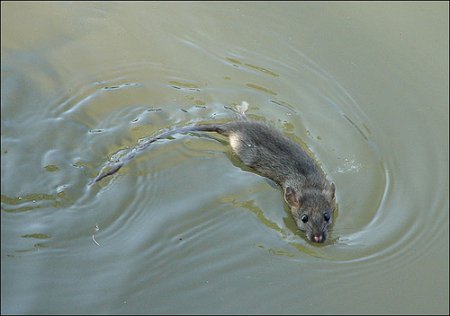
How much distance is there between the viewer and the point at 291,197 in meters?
6.22

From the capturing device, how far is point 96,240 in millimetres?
5719

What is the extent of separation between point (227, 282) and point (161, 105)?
2.27 m

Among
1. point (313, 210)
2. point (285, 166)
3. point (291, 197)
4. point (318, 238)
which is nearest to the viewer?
point (318, 238)

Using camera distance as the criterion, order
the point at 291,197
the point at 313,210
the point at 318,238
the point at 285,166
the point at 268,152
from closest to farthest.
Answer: the point at 318,238 → the point at 313,210 → the point at 291,197 → the point at 285,166 → the point at 268,152

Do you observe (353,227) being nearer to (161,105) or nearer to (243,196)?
(243,196)

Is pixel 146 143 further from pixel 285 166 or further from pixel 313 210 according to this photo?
pixel 313 210

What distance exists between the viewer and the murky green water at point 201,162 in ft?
18.1

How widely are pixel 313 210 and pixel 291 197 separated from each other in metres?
0.31

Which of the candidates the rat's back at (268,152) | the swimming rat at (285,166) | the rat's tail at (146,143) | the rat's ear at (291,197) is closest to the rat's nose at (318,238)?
the swimming rat at (285,166)

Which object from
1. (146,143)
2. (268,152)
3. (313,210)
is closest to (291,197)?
(313,210)

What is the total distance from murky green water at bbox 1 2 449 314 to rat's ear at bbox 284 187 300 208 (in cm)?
9

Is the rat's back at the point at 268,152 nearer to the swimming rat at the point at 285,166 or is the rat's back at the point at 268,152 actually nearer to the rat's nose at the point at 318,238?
the swimming rat at the point at 285,166

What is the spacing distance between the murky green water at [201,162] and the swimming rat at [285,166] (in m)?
0.11

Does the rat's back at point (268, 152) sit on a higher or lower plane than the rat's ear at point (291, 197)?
higher
